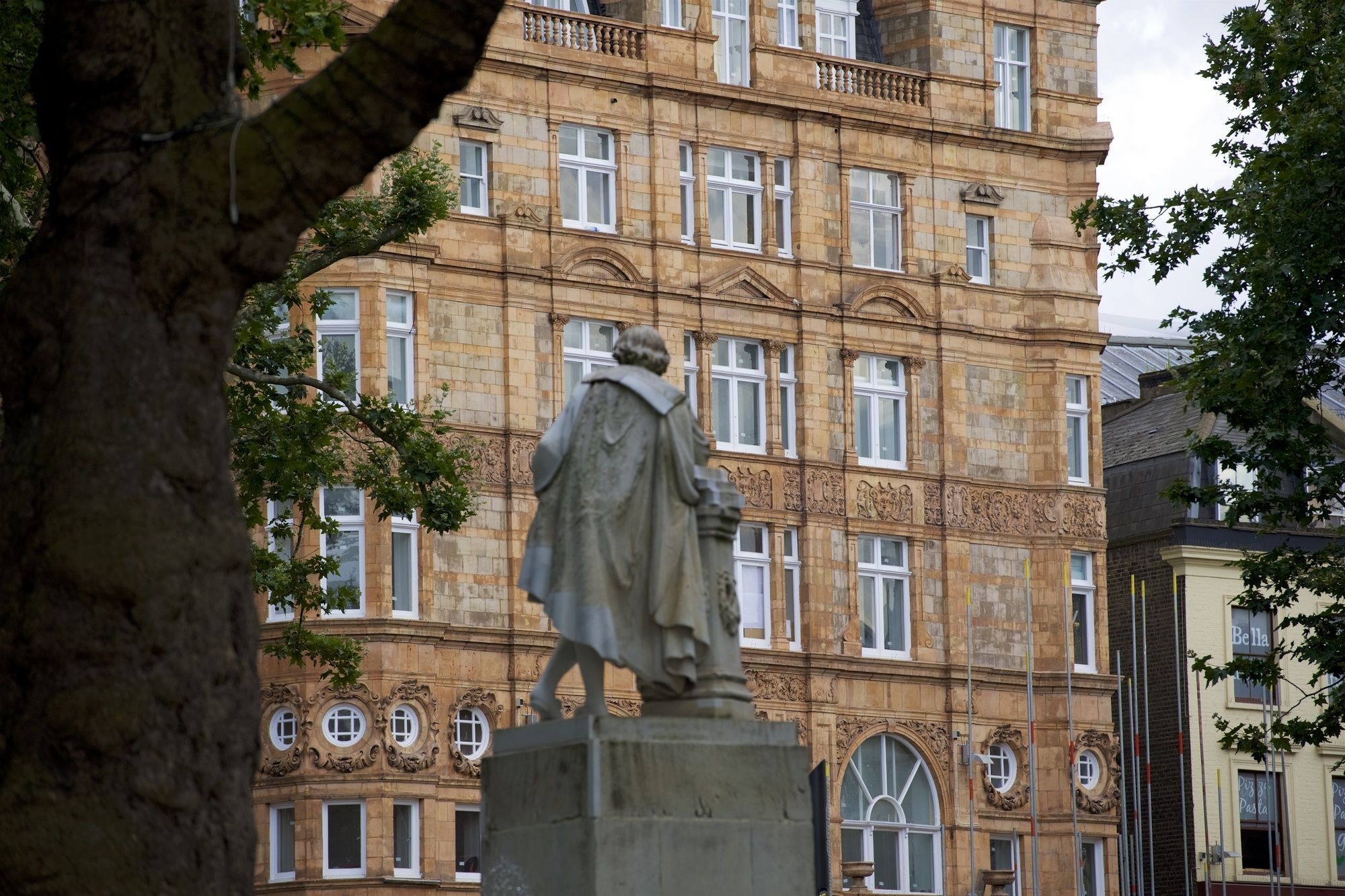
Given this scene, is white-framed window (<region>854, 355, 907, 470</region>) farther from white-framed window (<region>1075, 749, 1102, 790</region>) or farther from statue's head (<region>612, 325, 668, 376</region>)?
statue's head (<region>612, 325, 668, 376</region>)

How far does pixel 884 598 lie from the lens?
54781mm

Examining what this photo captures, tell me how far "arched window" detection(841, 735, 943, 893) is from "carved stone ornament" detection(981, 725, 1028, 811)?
1.07 metres

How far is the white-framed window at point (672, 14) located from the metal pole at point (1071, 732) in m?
12.2

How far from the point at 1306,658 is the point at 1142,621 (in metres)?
24.9

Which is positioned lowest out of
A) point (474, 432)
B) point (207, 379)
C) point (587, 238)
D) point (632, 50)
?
point (207, 379)

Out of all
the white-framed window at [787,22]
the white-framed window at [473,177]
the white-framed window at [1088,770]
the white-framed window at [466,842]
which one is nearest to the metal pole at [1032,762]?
the white-framed window at [1088,770]

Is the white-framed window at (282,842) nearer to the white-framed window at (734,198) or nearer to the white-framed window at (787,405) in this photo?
the white-framed window at (787,405)

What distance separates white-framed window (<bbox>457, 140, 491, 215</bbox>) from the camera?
50.9 m

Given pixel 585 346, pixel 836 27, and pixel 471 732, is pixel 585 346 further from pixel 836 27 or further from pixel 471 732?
pixel 836 27

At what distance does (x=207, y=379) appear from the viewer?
13188 millimetres

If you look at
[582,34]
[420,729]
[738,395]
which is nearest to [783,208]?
[738,395]

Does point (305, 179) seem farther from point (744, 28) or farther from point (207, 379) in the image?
point (744, 28)

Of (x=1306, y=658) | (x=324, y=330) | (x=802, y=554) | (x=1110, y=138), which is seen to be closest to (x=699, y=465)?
(x=1306, y=658)

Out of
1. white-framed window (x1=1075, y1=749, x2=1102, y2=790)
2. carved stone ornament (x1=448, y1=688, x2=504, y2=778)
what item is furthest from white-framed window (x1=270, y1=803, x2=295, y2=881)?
white-framed window (x1=1075, y1=749, x2=1102, y2=790)
